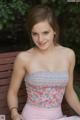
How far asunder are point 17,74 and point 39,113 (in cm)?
37

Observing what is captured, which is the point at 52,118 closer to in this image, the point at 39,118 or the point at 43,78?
the point at 39,118

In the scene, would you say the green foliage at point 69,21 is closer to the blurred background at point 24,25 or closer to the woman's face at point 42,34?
the blurred background at point 24,25

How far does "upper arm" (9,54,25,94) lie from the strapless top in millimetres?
59

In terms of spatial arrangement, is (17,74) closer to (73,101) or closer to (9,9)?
(73,101)

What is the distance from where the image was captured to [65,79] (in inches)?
124

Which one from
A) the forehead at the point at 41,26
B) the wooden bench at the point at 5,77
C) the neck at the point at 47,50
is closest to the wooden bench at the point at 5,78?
the wooden bench at the point at 5,77

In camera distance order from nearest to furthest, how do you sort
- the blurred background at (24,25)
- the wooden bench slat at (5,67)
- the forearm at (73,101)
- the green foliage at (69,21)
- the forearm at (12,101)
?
1. the forearm at (12,101)
2. the forearm at (73,101)
3. the wooden bench slat at (5,67)
4. the blurred background at (24,25)
5. the green foliage at (69,21)

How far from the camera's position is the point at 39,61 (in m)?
3.17

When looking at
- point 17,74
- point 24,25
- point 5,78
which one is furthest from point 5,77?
point 24,25

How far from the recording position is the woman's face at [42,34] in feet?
10.0

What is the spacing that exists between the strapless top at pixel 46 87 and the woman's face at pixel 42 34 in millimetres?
235

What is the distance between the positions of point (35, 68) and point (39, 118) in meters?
0.41

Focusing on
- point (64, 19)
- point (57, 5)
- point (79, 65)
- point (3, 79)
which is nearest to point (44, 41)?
point (3, 79)

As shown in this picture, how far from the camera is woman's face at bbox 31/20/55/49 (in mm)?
3051
